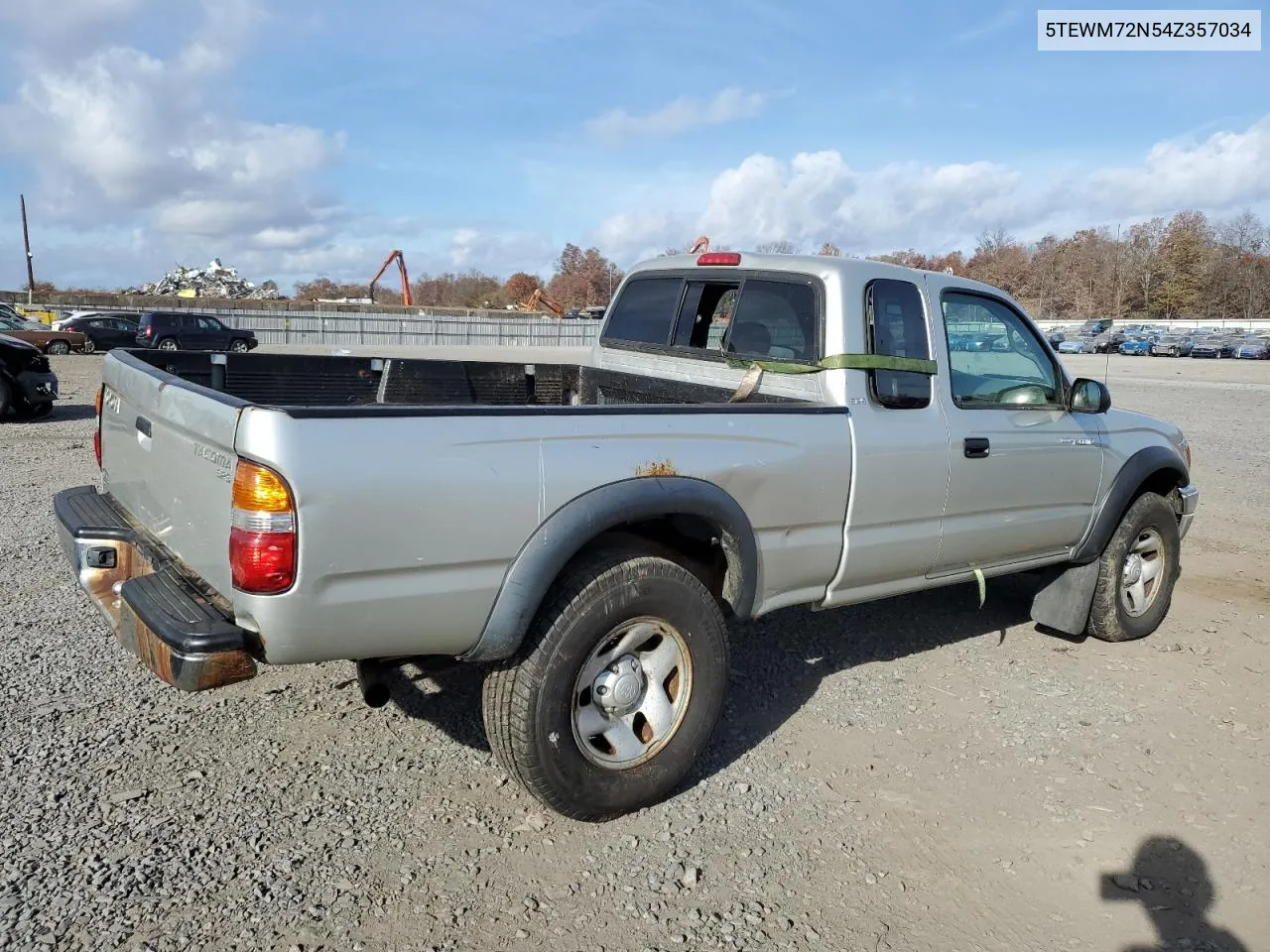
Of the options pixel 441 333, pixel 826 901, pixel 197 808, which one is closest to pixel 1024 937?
pixel 826 901

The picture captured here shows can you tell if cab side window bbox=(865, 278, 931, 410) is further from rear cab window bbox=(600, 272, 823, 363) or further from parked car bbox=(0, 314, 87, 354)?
parked car bbox=(0, 314, 87, 354)

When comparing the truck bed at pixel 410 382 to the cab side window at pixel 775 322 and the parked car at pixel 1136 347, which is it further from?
the parked car at pixel 1136 347

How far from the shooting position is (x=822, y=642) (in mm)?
4973

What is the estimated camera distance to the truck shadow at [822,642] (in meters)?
3.96

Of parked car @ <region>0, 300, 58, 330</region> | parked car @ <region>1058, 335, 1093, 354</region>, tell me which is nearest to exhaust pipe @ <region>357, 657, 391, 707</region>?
parked car @ <region>0, 300, 58, 330</region>

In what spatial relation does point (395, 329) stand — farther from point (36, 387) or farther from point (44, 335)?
point (36, 387)

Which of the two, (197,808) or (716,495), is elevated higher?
(716,495)

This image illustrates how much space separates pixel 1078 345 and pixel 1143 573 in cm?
5797

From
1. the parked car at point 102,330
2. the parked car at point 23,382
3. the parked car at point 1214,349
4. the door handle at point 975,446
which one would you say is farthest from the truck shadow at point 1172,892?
the parked car at point 1214,349

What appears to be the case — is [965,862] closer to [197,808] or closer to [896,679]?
[896,679]

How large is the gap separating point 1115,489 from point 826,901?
2.97 metres

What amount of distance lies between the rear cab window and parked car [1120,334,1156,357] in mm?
56213

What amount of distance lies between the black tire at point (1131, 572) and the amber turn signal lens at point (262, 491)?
4205 millimetres

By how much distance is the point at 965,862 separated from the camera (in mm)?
3062
